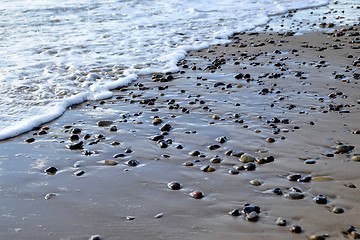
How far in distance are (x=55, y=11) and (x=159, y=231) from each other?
13.4m

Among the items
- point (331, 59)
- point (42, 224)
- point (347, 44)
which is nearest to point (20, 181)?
point (42, 224)

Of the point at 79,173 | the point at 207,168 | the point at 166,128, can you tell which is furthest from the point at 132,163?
the point at 166,128

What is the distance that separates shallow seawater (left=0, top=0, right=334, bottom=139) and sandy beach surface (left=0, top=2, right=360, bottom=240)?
0.58m

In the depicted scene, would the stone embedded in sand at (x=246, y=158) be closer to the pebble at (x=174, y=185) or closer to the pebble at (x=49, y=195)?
the pebble at (x=174, y=185)

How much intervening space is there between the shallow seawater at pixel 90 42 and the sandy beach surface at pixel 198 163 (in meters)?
0.58

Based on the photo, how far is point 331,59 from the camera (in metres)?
8.75

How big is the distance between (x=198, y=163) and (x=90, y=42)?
7.04 metres

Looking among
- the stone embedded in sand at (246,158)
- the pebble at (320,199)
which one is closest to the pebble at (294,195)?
the pebble at (320,199)

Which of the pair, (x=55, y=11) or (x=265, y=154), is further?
(x=55, y=11)

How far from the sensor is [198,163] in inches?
187

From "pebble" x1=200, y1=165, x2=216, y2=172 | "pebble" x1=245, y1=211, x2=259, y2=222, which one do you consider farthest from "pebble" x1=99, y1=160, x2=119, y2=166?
"pebble" x1=245, y1=211, x2=259, y2=222

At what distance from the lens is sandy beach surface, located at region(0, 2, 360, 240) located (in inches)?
144

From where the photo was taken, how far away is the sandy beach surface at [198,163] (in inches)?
144

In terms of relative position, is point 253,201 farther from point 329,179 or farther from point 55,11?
point 55,11
